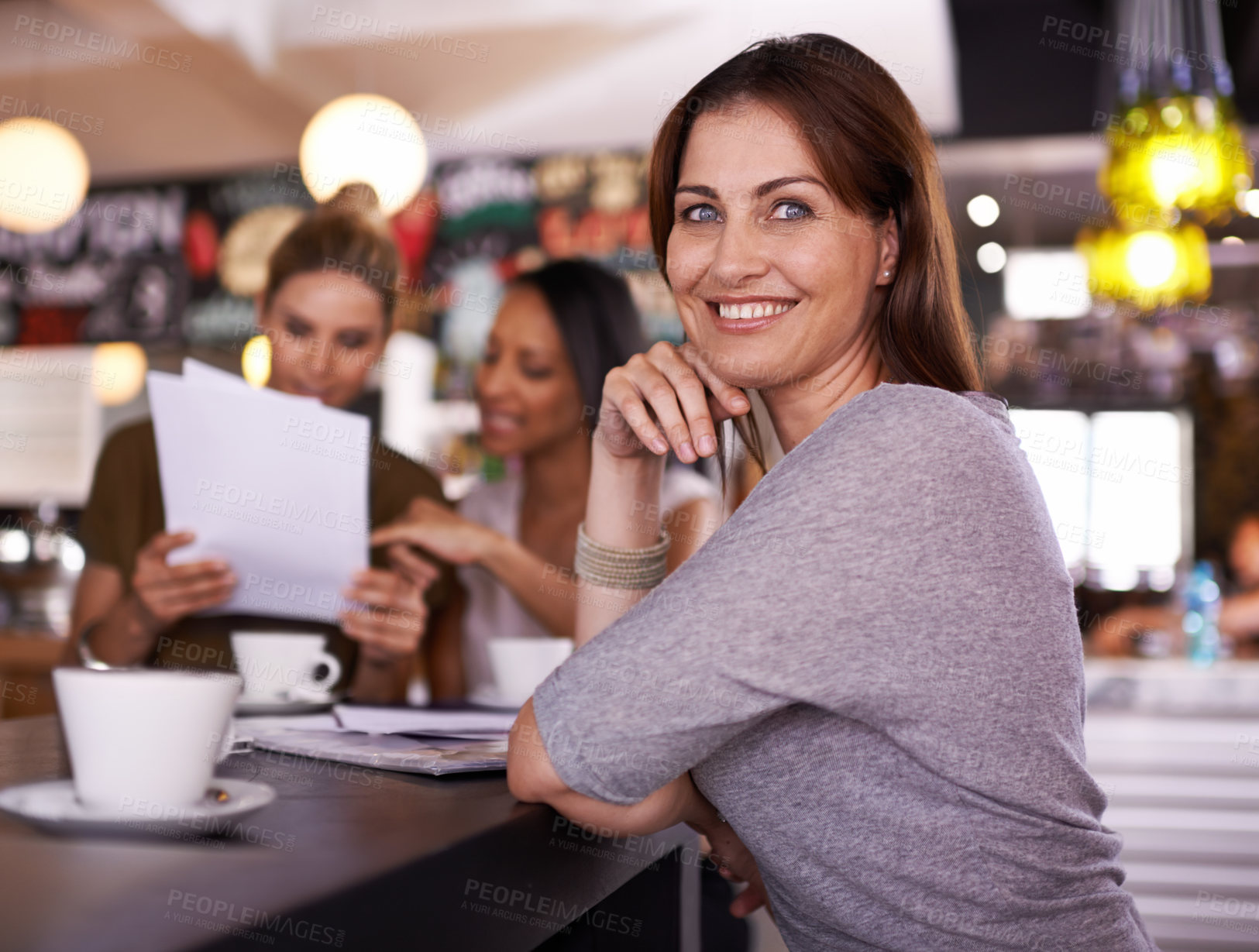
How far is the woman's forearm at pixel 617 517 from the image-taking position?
3.83ft

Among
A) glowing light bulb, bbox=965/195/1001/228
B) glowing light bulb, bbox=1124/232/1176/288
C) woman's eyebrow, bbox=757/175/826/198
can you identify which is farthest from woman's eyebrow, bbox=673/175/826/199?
glowing light bulb, bbox=965/195/1001/228

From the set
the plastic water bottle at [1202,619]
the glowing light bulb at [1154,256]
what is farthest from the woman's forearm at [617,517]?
the plastic water bottle at [1202,619]

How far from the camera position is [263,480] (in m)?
1.39

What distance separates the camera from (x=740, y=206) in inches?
41.1

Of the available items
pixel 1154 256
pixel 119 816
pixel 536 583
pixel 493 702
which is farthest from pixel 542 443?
pixel 1154 256

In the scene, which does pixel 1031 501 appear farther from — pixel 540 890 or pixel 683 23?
pixel 683 23

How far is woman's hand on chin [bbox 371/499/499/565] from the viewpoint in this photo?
1.69 m

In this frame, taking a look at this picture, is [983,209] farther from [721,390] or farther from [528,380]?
[721,390]

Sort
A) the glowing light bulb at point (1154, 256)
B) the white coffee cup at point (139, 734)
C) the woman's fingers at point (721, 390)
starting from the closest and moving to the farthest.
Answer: the white coffee cup at point (139, 734), the woman's fingers at point (721, 390), the glowing light bulb at point (1154, 256)

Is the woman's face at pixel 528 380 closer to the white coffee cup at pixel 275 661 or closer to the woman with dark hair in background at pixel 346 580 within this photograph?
the woman with dark hair in background at pixel 346 580

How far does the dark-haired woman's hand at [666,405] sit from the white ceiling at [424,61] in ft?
9.48

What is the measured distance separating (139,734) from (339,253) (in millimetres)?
1458

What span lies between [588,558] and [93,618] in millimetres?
1059

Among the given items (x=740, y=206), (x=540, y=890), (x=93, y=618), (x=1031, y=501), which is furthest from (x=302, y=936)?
(x=93, y=618)
